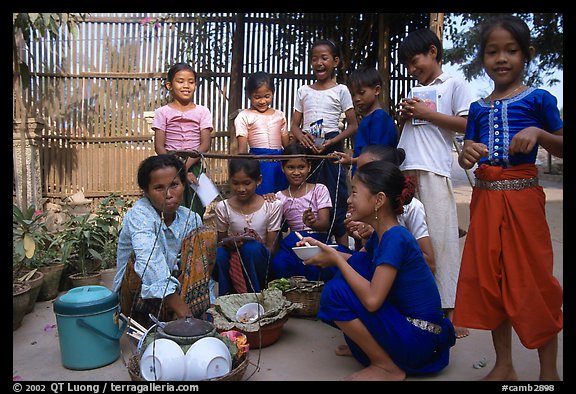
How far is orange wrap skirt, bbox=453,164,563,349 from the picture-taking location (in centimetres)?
202

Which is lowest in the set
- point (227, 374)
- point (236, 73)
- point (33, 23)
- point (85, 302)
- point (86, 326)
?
point (227, 374)

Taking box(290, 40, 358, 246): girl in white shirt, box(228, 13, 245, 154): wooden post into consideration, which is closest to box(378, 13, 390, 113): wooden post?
box(228, 13, 245, 154): wooden post

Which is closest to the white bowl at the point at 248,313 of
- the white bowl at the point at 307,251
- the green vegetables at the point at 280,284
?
the green vegetables at the point at 280,284

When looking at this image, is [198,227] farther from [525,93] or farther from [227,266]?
[525,93]

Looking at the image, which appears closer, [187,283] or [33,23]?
[187,283]

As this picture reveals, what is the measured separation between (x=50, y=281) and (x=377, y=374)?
2.65 metres

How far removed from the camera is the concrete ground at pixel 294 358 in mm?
2342

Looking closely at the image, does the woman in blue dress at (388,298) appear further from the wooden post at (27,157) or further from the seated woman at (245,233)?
the wooden post at (27,157)

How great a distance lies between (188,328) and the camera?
215 centimetres

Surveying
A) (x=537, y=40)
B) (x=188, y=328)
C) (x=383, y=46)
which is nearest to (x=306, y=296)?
(x=188, y=328)

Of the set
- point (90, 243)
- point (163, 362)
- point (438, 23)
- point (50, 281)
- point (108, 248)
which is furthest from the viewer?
point (438, 23)

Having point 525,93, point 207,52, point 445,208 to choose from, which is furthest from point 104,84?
point 525,93

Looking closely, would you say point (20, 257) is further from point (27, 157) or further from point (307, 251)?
point (27, 157)

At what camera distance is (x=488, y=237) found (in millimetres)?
2156
